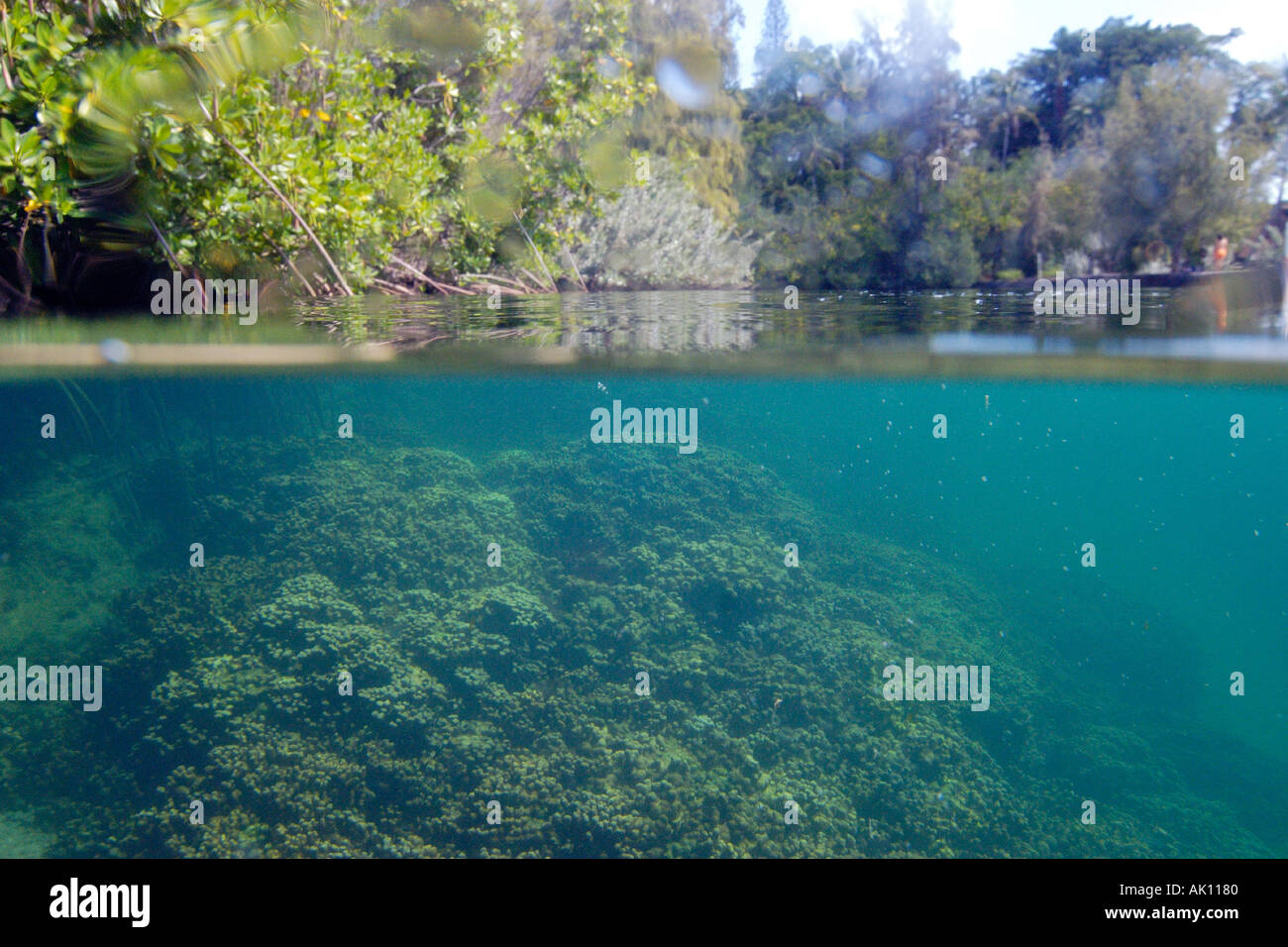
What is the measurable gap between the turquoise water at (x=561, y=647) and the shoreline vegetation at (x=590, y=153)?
2.00 meters

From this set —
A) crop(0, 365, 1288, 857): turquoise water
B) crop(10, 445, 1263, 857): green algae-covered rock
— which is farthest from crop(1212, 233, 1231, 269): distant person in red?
crop(10, 445, 1263, 857): green algae-covered rock

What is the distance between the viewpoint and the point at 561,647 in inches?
358

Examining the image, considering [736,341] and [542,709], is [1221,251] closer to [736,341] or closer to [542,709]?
[736,341]

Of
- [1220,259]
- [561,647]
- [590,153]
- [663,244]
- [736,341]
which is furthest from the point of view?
[663,244]

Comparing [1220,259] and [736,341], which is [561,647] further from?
[1220,259]

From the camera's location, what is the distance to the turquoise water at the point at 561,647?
7.39 metres

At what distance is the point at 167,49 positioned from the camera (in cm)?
705

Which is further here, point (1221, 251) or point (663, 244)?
point (663, 244)

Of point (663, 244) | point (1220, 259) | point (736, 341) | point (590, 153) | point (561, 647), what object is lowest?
point (561, 647)

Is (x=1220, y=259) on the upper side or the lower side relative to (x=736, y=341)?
upper

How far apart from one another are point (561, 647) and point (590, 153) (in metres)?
9.44

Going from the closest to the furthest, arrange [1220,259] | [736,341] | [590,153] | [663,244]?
[736,341] < [1220,259] < [590,153] < [663,244]

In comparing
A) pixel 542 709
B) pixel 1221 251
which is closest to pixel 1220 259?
pixel 1221 251

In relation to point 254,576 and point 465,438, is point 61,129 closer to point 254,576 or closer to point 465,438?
point 254,576
